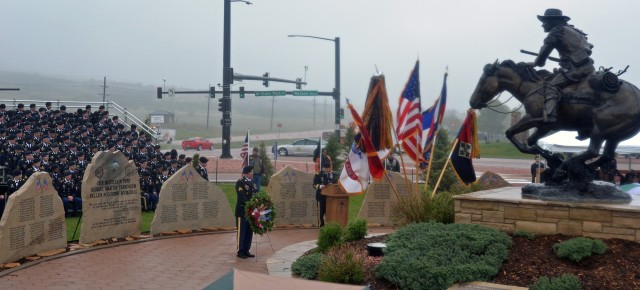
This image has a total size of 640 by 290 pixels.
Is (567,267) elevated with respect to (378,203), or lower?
lower

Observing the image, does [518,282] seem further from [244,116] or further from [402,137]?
[244,116]

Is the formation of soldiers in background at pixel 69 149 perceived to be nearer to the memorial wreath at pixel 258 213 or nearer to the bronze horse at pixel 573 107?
the memorial wreath at pixel 258 213

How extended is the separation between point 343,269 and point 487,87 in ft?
14.3

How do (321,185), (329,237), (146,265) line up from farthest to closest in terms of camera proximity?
1. (321,185)
2. (146,265)
3. (329,237)

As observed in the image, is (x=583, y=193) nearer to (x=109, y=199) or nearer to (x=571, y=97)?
(x=571, y=97)

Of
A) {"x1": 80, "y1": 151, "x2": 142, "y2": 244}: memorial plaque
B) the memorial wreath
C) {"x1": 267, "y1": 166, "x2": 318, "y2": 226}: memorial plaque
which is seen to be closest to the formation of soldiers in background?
{"x1": 80, "y1": 151, "x2": 142, "y2": 244}: memorial plaque

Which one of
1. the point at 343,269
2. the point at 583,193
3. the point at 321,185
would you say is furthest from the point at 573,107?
the point at 321,185

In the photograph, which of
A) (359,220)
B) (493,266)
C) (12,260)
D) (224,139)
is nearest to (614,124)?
(493,266)

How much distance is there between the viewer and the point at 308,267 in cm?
1016

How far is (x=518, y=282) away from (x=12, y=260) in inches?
315

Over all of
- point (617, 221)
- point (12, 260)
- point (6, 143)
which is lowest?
point (12, 260)

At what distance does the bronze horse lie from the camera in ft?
35.0

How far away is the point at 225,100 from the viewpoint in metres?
34.1

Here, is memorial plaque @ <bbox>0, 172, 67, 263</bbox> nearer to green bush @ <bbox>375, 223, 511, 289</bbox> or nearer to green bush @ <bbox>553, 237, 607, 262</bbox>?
green bush @ <bbox>375, 223, 511, 289</bbox>
